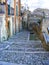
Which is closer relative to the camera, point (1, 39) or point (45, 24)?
point (1, 39)

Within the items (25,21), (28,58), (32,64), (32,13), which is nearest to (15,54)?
(28,58)

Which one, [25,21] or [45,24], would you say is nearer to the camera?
[45,24]

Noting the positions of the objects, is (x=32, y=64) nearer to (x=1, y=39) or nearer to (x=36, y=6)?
(x=1, y=39)

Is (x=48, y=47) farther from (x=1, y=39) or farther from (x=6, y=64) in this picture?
(x=1, y=39)

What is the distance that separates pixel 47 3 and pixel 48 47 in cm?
1233

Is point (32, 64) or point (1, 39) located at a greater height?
point (32, 64)

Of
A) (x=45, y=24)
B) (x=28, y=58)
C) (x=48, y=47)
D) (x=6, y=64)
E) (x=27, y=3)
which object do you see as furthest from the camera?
(x=27, y=3)

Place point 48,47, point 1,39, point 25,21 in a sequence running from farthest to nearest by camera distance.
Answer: point 25,21 → point 1,39 → point 48,47

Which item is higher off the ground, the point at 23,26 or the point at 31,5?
the point at 31,5

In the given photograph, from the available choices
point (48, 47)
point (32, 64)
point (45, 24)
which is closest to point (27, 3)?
point (45, 24)

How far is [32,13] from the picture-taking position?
1700 centimetres

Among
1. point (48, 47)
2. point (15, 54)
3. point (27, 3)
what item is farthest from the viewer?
point (27, 3)

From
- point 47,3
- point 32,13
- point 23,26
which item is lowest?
point 23,26

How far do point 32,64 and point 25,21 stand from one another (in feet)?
39.8
